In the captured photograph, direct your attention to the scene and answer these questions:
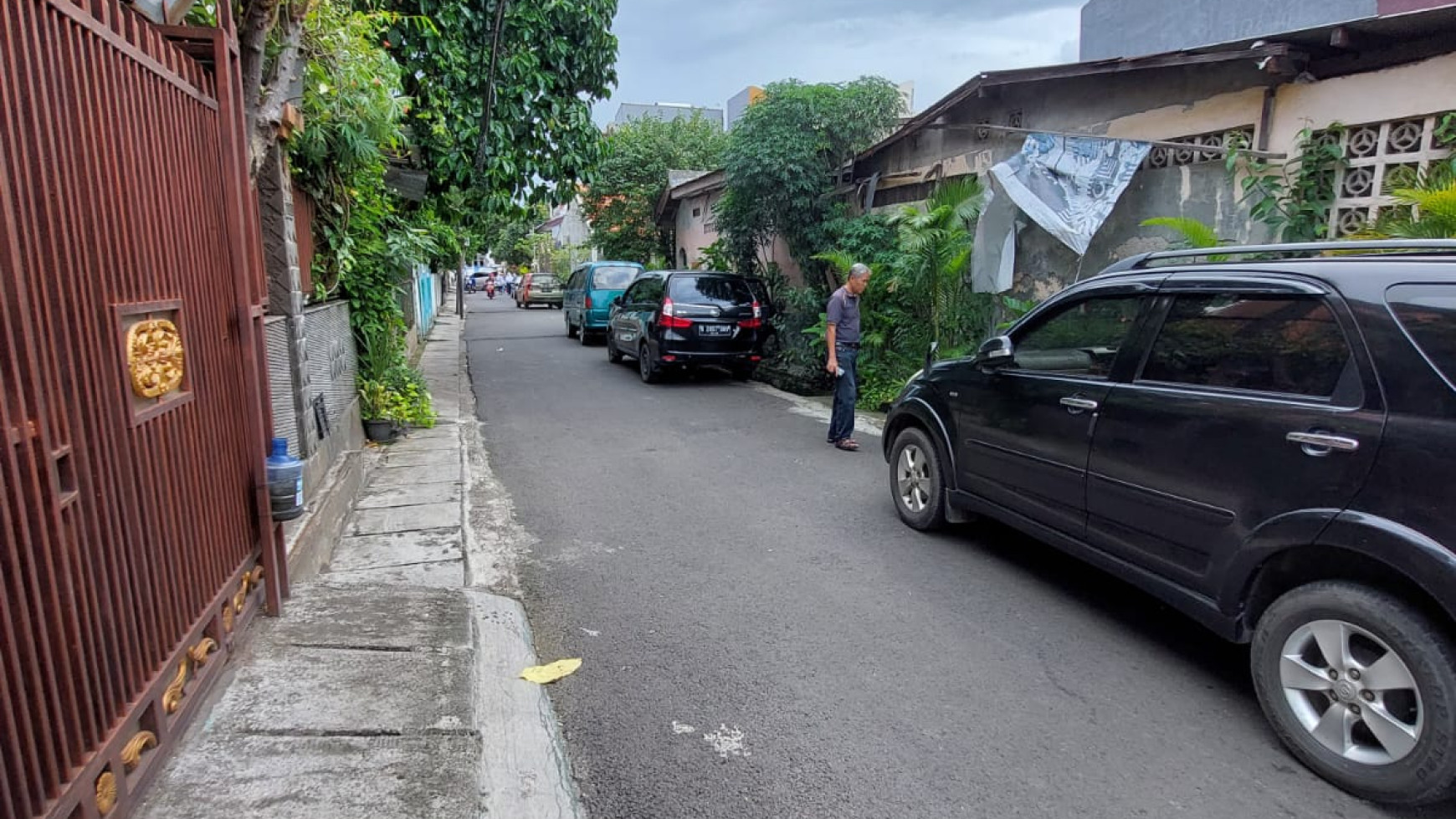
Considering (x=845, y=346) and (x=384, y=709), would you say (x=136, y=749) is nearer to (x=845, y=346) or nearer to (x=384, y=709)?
(x=384, y=709)

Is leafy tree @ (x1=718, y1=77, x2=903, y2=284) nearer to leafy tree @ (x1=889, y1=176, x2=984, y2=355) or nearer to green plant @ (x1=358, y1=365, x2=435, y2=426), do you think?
leafy tree @ (x1=889, y1=176, x2=984, y2=355)

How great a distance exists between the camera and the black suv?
2740mm

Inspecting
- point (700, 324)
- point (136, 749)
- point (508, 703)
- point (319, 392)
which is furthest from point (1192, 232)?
point (136, 749)

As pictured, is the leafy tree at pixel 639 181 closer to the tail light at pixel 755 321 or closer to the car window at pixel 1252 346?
the tail light at pixel 755 321

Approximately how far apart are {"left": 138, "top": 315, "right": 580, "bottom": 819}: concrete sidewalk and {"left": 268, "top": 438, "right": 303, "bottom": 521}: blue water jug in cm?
52

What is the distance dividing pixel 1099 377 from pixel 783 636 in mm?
2011

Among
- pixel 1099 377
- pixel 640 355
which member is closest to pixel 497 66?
pixel 640 355

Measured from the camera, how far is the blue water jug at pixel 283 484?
Answer: 3.86m

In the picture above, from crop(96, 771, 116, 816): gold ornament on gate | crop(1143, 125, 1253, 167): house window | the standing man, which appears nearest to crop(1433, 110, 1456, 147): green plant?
crop(1143, 125, 1253, 167): house window

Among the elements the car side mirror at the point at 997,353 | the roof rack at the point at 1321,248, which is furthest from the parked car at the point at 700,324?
the roof rack at the point at 1321,248

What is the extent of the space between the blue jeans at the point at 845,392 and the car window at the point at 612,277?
446 inches

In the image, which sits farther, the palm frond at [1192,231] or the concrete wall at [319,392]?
the palm frond at [1192,231]

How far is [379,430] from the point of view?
820 cm

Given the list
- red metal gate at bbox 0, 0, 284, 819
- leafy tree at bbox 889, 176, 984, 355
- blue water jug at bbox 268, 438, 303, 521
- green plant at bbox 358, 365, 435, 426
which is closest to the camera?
red metal gate at bbox 0, 0, 284, 819
